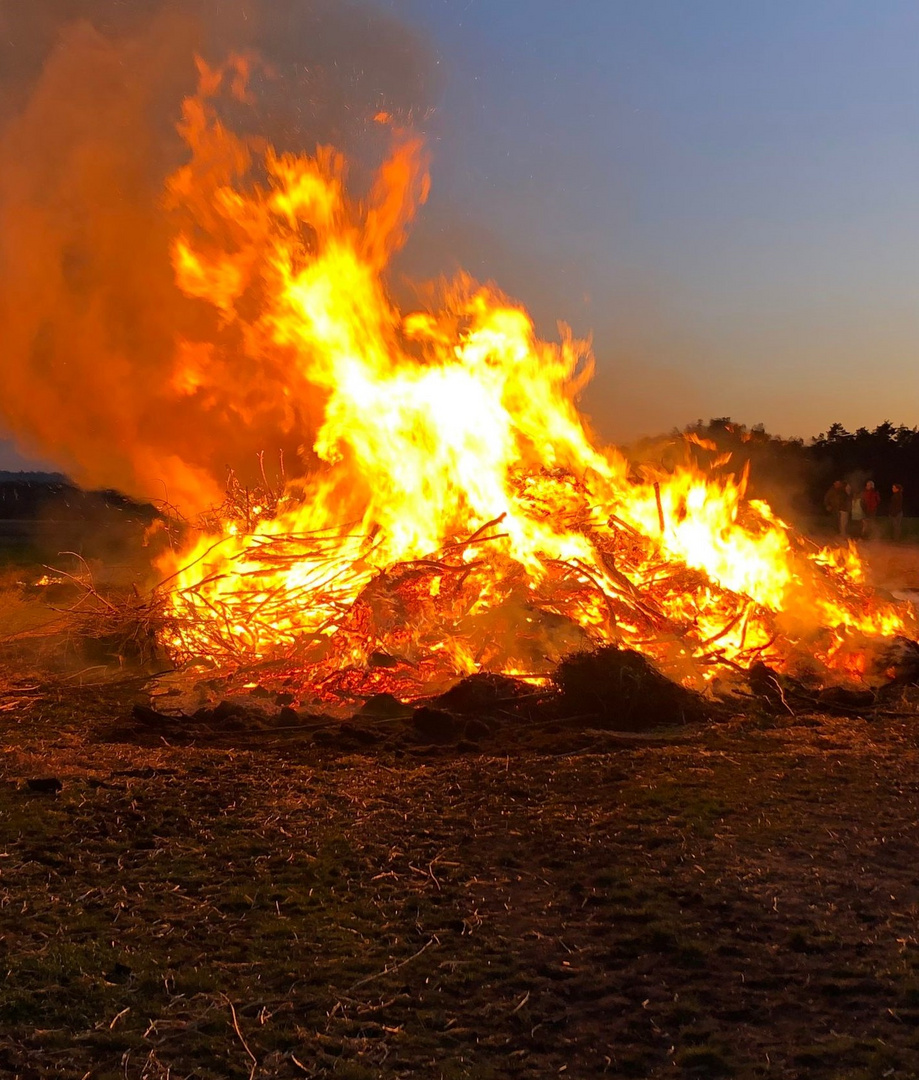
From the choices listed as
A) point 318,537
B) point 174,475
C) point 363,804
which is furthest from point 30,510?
point 363,804

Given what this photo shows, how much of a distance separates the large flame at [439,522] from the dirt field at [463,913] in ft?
8.15

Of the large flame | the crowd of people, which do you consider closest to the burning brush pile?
the large flame

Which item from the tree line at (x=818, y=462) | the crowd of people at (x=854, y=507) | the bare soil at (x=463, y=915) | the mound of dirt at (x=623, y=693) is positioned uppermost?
the tree line at (x=818, y=462)

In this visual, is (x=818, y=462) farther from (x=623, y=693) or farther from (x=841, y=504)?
(x=623, y=693)

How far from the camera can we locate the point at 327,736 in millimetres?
6742

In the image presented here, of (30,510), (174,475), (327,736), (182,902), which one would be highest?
(30,510)

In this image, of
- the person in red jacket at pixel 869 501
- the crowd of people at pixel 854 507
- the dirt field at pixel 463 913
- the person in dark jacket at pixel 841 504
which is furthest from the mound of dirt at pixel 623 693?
the person in red jacket at pixel 869 501

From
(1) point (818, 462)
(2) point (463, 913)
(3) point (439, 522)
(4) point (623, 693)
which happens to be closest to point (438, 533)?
(3) point (439, 522)

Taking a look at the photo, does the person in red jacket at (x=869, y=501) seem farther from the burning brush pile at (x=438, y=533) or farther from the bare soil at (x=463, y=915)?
the bare soil at (x=463, y=915)

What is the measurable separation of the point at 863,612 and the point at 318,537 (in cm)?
579

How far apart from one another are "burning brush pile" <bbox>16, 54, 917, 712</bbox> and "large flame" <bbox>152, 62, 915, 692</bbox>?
0.07 feet

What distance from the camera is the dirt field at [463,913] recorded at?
2920mm

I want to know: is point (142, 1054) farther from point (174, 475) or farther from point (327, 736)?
point (174, 475)

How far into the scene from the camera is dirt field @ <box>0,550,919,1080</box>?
2.92 m
